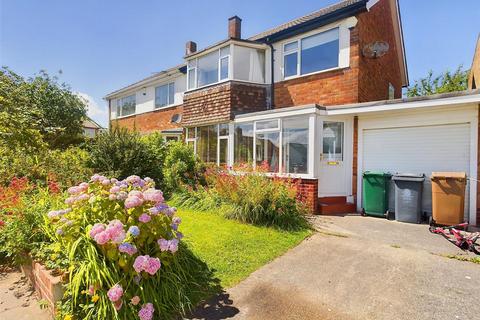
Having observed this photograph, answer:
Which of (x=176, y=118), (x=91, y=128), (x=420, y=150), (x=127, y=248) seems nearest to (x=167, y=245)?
(x=127, y=248)

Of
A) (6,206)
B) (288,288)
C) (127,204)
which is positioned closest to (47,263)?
(127,204)

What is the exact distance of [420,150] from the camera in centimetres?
781

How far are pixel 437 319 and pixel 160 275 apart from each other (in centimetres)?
314

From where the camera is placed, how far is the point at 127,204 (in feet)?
9.68

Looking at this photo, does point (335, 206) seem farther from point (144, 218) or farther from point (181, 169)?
point (144, 218)

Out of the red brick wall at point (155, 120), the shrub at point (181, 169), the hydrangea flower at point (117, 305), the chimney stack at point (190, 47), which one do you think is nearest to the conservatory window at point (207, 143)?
the shrub at point (181, 169)

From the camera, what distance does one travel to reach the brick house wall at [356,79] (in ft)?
30.9

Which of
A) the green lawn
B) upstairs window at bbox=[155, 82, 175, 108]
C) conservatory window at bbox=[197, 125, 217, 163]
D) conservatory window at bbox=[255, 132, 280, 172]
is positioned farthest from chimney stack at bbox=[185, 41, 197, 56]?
the green lawn

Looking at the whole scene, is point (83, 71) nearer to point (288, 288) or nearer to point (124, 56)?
point (124, 56)

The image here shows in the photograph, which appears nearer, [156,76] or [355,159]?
[355,159]

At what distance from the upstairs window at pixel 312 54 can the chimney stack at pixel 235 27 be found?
12.1 ft

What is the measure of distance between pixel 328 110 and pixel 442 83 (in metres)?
21.5

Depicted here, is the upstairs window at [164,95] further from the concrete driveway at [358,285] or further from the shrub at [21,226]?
the concrete driveway at [358,285]

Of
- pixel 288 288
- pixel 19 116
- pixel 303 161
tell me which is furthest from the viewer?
pixel 303 161
